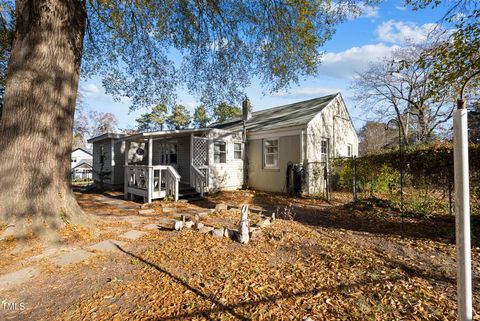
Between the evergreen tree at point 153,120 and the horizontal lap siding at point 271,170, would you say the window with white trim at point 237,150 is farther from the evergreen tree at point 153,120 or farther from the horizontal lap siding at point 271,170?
the evergreen tree at point 153,120

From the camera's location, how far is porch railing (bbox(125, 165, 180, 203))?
29.4ft

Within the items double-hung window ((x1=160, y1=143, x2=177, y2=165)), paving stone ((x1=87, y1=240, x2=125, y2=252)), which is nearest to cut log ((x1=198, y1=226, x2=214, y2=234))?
paving stone ((x1=87, y1=240, x2=125, y2=252))

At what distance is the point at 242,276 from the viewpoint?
10.3 ft

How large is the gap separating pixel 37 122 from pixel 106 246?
8.71 feet

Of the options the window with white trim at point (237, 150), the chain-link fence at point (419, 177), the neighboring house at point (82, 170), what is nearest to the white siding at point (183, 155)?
the window with white trim at point (237, 150)

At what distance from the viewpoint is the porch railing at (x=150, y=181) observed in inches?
353

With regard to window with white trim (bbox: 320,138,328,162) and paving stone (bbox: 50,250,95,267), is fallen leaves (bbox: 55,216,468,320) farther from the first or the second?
window with white trim (bbox: 320,138,328,162)

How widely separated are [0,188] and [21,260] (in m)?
1.46

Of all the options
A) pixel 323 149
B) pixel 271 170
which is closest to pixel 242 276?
pixel 271 170

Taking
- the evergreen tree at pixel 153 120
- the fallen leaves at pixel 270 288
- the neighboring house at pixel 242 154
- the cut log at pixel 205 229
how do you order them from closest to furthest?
1. the fallen leaves at pixel 270 288
2. the cut log at pixel 205 229
3. the neighboring house at pixel 242 154
4. the evergreen tree at pixel 153 120

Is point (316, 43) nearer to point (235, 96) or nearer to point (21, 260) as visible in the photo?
point (235, 96)

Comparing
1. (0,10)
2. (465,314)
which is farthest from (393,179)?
(0,10)

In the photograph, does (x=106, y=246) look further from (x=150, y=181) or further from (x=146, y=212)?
(x=150, y=181)

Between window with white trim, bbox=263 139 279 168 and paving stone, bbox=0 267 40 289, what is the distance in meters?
10.2
